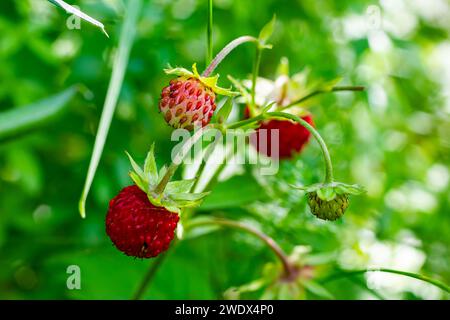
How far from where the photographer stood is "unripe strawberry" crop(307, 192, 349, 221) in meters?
0.68

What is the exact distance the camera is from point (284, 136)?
2.96ft

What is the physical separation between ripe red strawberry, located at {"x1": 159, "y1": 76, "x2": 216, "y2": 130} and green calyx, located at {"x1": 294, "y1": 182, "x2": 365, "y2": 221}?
13cm

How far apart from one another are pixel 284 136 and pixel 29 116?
358 mm

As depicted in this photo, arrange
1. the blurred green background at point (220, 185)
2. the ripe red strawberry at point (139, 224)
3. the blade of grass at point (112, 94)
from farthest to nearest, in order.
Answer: the blurred green background at point (220, 185), the ripe red strawberry at point (139, 224), the blade of grass at point (112, 94)

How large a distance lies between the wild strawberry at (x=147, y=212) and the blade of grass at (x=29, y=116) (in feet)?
0.91

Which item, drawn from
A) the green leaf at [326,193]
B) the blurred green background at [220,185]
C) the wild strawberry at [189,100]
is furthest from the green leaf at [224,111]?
the blurred green background at [220,185]

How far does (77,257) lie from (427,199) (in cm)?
84

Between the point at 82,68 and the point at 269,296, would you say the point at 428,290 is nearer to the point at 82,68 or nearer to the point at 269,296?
the point at 269,296

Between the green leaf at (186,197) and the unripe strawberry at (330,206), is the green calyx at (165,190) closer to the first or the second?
the green leaf at (186,197)

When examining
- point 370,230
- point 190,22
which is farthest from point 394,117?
point 190,22

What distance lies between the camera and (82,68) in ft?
3.81

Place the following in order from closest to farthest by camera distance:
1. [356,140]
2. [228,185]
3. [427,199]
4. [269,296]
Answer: [269,296]
[228,185]
[356,140]
[427,199]

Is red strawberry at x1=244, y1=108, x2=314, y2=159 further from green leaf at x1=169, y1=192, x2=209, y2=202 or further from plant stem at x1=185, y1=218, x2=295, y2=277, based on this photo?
green leaf at x1=169, y1=192, x2=209, y2=202

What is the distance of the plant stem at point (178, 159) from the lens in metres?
0.63
